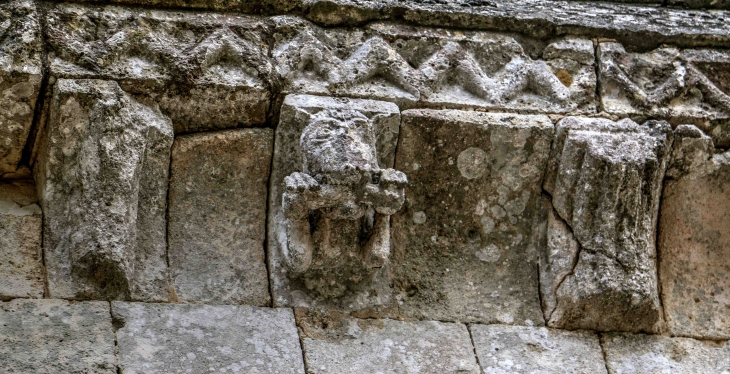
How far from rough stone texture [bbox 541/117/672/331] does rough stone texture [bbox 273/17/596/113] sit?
0.74ft

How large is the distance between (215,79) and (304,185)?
0.61 m

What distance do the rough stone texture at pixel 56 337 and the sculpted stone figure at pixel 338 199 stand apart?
2.29 ft

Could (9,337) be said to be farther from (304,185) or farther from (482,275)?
(482,275)

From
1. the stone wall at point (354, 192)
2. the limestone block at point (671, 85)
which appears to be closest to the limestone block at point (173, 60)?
the stone wall at point (354, 192)

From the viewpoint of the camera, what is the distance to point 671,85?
161 inches

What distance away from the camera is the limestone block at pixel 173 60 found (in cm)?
357

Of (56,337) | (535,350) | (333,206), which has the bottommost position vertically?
(535,350)

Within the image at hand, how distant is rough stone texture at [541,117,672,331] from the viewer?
366 cm

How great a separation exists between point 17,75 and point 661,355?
249 cm

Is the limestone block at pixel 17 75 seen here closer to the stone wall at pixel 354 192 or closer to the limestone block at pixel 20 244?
the stone wall at pixel 354 192

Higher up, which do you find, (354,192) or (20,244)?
(354,192)

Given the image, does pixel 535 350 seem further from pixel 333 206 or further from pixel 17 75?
pixel 17 75

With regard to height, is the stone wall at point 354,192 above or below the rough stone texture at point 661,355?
above

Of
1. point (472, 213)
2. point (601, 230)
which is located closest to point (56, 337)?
point (472, 213)
